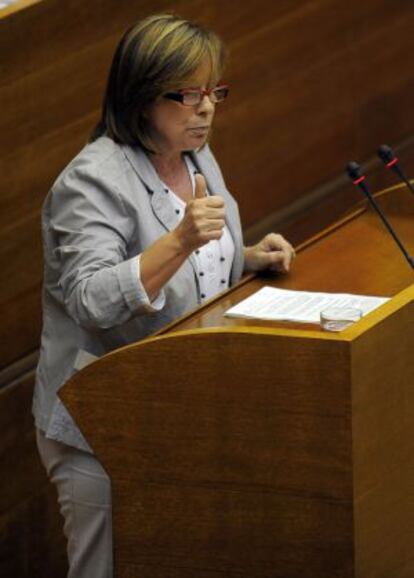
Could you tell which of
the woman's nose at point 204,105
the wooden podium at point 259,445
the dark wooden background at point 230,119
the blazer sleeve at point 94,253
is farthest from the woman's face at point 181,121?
the dark wooden background at point 230,119

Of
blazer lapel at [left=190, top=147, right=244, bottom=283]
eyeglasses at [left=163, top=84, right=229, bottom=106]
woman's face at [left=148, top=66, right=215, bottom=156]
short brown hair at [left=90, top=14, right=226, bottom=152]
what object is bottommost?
blazer lapel at [left=190, top=147, right=244, bottom=283]

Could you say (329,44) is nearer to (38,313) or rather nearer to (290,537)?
(38,313)

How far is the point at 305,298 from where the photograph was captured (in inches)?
77.2

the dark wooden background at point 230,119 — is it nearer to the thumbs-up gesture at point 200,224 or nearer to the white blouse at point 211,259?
the white blouse at point 211,259

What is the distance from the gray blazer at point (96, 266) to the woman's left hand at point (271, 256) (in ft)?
0.44

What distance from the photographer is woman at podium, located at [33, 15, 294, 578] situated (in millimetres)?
1912

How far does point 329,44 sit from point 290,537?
4.82 ft

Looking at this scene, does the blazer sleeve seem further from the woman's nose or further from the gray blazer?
the woman's nose

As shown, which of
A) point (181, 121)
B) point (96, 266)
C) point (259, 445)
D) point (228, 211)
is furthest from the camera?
point (228, 211)

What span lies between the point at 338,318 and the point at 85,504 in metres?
0.41

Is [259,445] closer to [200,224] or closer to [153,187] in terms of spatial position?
[200,224]

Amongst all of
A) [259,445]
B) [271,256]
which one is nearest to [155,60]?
[271,256]

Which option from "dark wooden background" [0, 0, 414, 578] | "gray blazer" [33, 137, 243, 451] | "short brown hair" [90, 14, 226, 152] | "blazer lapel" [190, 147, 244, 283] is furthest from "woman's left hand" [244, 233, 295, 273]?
"dark wooden background" [0, 0, 414, 578]

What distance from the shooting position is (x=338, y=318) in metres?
1.78
